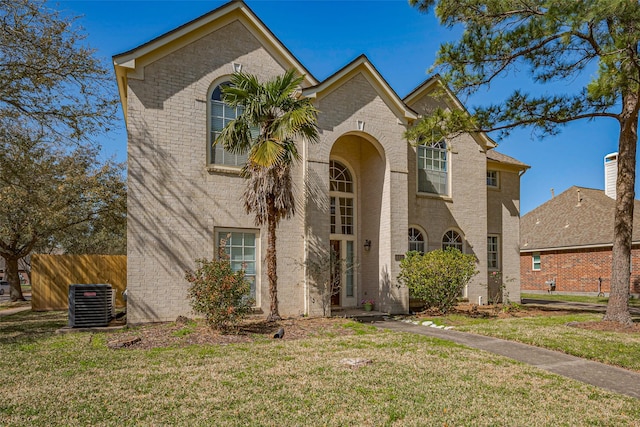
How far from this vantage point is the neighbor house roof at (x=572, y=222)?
942 inches

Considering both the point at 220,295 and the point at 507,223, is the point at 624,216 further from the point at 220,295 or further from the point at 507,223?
the point at 220,295

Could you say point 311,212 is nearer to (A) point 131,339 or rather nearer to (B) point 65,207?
(A) point 131,339

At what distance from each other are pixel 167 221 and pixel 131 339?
3.64 m

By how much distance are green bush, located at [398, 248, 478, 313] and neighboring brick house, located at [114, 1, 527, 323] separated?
0.67m

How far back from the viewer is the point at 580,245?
24.1 m

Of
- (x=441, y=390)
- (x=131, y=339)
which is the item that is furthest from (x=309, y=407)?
(x=131, y=339)

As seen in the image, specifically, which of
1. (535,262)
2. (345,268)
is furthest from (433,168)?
(535,262)

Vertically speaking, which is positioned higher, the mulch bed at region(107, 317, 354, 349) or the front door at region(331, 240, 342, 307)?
the front door at region(331, 240, 342, 307)

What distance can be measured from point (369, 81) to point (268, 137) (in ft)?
16.9

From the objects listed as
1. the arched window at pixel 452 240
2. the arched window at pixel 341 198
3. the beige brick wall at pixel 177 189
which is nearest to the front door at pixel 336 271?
the arched window at pixel 341 198

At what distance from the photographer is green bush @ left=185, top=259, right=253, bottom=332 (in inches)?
372

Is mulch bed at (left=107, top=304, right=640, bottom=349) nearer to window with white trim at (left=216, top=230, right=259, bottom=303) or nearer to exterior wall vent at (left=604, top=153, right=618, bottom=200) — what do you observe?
window with white trim at (left=216, top=230, right=259, bottom=303)

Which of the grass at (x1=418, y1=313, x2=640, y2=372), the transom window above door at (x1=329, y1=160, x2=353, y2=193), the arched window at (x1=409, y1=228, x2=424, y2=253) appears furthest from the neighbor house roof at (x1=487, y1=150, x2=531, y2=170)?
the grass at (x1=418, y1=313, x2=640, y2=372)

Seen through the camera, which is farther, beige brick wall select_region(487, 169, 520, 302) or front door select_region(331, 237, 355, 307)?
beige brick wall select_region(487, 169, 520, 302)
